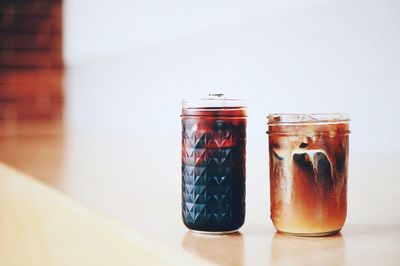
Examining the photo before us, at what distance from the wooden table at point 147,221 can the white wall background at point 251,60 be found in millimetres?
250

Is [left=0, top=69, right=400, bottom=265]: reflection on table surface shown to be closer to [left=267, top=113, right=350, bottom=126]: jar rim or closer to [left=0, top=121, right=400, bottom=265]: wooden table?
[left=0, top=121, right=400, bottom=265]: wooden table

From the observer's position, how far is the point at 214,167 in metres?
0.86

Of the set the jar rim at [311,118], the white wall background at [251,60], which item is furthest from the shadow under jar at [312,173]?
the white wall background at [251,60]

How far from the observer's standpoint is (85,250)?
954mm

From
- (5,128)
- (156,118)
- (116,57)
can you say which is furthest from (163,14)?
(5,128)

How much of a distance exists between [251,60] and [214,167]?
1872mm

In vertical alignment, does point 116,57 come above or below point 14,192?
above

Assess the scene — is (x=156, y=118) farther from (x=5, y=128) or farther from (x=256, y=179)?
(x=256, y=179)

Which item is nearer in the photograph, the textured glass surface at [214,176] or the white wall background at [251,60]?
the textured glass surface at [214,176]

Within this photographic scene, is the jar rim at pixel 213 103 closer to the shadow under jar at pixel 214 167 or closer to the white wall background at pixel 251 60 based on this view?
the shadow under jar at pixel 214 167

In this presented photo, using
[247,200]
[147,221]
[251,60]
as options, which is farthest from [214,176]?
[251,60]

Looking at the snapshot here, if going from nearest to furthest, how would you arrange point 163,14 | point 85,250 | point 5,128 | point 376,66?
point 85,250
point 376,66
point 163,14
point 5,128

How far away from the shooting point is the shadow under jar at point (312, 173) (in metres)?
0.82

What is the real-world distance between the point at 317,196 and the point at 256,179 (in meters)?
0.65
